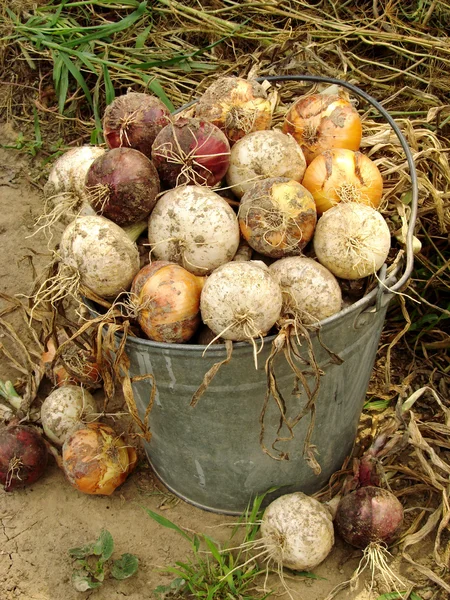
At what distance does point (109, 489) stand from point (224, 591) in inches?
21.0

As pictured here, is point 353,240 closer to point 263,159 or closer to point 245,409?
point 263,159

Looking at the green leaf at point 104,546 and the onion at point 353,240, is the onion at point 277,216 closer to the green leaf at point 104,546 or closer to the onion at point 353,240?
the onion at point 353,240

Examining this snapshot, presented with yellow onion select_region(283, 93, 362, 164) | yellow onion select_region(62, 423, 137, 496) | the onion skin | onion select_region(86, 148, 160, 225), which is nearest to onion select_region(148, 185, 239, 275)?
onion select_region(86, 148, 160, 225)

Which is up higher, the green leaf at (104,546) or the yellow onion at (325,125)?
the yellow onion at (325,125)

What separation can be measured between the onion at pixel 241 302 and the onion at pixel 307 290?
89 mm

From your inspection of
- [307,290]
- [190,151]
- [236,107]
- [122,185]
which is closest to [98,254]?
[122,185]

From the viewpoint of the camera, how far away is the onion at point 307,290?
1655 mm

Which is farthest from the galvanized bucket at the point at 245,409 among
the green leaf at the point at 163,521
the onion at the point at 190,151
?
the onion at the point at 190,151

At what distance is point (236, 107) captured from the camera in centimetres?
197

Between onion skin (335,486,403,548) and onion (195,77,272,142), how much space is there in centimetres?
120

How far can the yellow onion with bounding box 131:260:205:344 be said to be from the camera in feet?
5.35

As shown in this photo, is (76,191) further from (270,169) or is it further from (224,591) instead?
(224,591)

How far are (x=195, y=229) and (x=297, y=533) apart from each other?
961 millimetres

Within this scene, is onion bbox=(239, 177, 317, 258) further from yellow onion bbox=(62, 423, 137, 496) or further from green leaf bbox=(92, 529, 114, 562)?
green leaf bbox=(92, 529, 114, 562)
